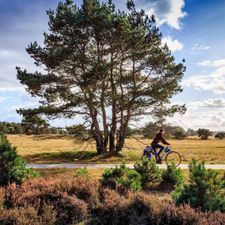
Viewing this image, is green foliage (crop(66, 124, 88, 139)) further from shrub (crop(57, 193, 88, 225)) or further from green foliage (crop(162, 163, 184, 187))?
shrub (crop(57, 193, 88, 225))

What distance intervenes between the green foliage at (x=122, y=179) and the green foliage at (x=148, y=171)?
102 centimetres

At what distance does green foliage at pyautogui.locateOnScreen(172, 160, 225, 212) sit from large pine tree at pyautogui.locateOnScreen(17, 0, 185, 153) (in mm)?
15029

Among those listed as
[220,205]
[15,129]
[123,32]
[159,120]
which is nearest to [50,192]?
[220,205]

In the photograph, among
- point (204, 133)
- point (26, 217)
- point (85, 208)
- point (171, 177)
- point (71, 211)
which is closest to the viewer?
point (26, 217)

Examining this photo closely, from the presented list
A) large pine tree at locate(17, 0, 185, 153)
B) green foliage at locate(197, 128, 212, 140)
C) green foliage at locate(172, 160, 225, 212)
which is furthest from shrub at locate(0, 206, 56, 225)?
green foliage at locate(197, 128, 212, 140)

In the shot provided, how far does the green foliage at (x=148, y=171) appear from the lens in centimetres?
1084

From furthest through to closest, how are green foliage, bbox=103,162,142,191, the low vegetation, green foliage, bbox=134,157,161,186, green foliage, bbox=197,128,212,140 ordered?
green foliage, bbox=197,128,212,140 → green foliage, bbox=134,157,161,186 → green foliage, bbox=103,162,142,191 → the low vegetation

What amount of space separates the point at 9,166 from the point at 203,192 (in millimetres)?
4683

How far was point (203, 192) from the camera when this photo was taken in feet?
23.2

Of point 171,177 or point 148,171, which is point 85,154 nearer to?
point 148,171

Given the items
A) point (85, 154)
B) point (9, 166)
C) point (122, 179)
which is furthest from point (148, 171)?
point (85, 154)

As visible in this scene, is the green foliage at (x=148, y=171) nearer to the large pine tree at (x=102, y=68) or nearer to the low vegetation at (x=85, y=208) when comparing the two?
the low vegetation at (x=85, y=208)

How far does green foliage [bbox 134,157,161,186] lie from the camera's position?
35.6 feet

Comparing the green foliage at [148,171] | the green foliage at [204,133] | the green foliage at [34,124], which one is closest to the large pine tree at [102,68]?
the green foliage at [34,124]
